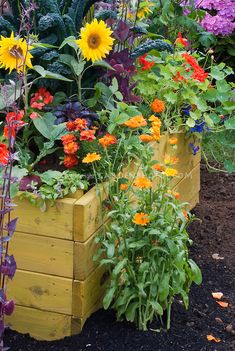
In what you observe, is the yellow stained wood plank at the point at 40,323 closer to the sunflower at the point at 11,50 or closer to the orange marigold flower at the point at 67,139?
the orange marigold flower at the point at 67,139

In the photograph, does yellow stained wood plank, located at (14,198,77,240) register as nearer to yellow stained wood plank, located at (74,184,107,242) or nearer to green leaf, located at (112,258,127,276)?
yellow stained wood plank, located at (74,184,107,242)

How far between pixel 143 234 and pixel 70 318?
0.41 metres

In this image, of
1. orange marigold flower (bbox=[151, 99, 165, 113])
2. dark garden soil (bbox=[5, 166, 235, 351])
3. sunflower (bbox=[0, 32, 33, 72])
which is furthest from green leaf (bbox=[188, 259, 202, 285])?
sunflower (bbox=[0, 32, 33, 72])

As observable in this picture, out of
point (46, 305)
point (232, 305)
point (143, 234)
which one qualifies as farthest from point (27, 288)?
point (232, 305)

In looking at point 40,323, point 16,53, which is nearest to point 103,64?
point 16,53

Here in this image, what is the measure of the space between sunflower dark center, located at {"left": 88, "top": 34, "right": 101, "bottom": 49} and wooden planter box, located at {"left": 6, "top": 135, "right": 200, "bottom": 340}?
53cm

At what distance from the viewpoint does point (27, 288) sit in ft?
7.46

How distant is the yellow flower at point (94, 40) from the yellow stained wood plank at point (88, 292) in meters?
0.80

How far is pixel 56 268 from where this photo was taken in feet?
7.23

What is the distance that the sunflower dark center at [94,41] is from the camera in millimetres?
2324

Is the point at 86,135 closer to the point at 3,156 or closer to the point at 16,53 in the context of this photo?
the point at 3,156

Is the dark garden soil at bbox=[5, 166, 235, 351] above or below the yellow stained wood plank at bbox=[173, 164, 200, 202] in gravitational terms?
below

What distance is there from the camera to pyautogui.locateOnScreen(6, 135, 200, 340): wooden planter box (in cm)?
215

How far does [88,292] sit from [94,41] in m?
0.91
